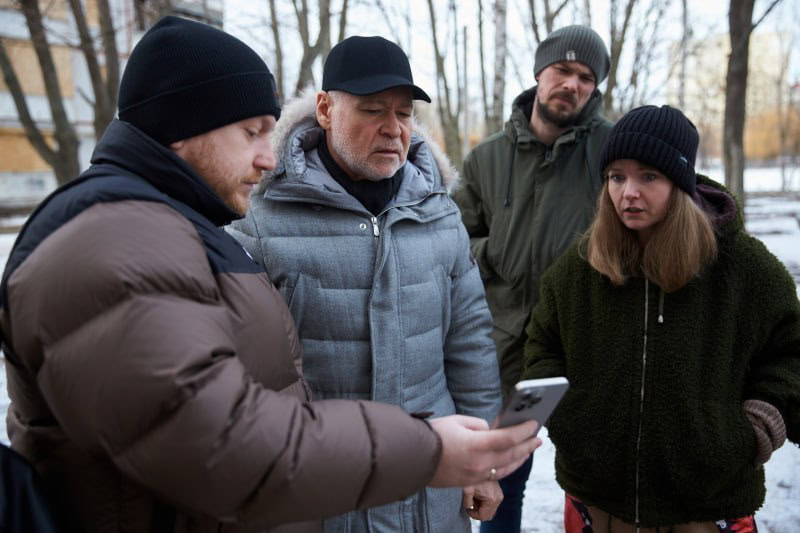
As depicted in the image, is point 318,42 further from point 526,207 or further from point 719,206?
point 719,206

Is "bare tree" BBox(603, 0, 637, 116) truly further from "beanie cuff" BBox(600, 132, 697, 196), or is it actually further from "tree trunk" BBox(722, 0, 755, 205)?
"beanie cuff" BBox(600, 132, 697, 196)

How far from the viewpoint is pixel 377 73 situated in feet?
6.14

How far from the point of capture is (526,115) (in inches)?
118

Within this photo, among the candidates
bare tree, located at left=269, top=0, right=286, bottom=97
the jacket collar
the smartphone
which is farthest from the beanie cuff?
bare tree, located at left=269, top=0, right=286, bottom=97

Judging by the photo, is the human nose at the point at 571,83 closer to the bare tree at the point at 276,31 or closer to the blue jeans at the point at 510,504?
the blue jeans at the point at 510,504

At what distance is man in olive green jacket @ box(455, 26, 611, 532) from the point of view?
107 inches

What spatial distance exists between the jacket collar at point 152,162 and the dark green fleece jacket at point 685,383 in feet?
4.53

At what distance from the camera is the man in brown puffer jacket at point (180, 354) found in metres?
0.90

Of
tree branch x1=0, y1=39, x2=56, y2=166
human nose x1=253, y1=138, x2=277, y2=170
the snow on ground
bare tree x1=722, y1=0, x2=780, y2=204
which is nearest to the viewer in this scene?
human nose x1=253, y1=138, x2=277, y2=170

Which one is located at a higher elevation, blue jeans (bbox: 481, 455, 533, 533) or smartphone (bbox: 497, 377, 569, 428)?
smartphone (bbox: 497, 377, 569, 428)

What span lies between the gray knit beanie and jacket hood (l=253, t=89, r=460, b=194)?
3.06 feet

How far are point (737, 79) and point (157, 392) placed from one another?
761 cm

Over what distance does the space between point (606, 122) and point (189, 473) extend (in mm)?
2536

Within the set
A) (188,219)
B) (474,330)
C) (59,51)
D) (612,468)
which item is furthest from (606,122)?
(59,51)
